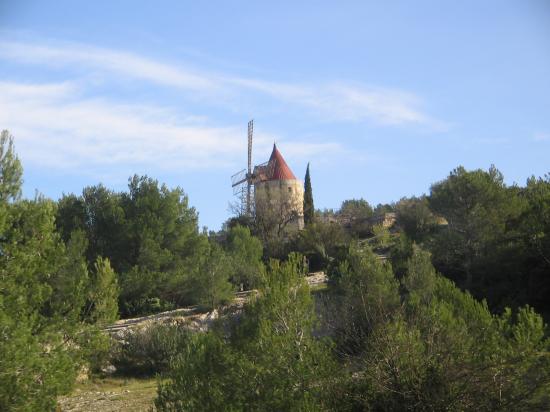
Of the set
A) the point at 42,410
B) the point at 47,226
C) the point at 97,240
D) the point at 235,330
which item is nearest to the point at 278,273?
the point at 235,330

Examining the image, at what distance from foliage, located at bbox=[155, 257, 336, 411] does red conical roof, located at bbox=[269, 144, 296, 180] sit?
1478 inches

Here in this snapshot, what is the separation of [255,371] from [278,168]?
39679mm

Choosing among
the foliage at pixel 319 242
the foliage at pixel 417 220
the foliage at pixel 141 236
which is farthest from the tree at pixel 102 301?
the foliage at pixel 417 220

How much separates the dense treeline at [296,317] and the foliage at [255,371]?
0.07ft

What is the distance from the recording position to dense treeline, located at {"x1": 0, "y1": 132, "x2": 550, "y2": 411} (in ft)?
27.9

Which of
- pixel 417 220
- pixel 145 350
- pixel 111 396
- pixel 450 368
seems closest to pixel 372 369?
pixel 450 368

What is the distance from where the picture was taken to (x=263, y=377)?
882 centimetres

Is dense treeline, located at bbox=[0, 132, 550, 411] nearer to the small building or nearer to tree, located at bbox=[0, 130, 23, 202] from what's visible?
tree, located at bbox=[0, 130, 23, 202]

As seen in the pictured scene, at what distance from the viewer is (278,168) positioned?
4822 cm

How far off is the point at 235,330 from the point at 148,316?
1870 cm

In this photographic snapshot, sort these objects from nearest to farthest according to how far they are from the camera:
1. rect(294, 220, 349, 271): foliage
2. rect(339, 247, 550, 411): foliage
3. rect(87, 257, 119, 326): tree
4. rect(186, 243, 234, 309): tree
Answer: rect(339, 247, 550, 411): foliage → rect(87, 257, 119, 326): tree → rect(186, 243, 234, 309): tree → rect(294, 220, 349, 271): foliage

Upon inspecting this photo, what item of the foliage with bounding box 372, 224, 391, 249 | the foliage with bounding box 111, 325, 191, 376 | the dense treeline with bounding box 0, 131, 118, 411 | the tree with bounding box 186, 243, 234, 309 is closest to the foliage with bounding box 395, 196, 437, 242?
the foliage with bounding box 372, 224, 391, 249

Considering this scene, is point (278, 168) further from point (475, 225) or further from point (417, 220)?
point (475, 225)

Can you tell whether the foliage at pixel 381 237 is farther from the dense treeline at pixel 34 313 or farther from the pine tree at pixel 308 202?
the dense treeline at pixel 34 313
